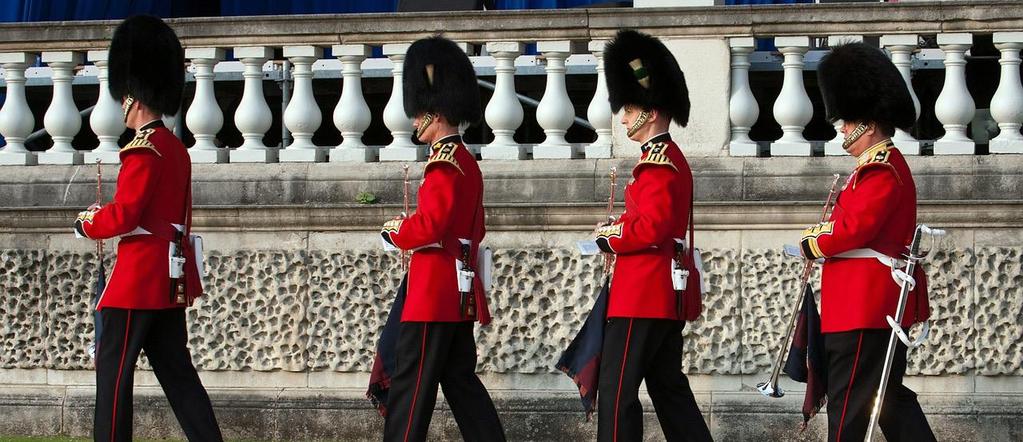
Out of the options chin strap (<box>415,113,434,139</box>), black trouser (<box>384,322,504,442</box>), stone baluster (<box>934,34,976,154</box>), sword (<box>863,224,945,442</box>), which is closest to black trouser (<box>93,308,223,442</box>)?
black trouser (<box>384,322,504,442</box>)

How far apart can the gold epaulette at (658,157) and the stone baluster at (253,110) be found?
222cm

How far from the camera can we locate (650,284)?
6.46 metres

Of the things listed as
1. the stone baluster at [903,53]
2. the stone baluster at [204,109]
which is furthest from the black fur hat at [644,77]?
the stone baluster at [204,109]

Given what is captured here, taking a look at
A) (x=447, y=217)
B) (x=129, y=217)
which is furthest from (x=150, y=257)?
(x=447, y=217)

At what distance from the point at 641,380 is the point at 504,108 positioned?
5.74 ft

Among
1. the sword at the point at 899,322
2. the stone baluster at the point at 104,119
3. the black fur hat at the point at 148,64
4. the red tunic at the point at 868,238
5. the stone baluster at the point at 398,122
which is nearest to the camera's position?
the sword at the point at 899,322

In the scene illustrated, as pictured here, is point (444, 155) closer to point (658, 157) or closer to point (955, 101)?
point (658, 157)

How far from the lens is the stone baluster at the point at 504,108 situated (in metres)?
7.85

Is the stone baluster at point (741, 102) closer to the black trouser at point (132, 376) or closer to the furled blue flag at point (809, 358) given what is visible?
the furled blue flag at point (809, 358)

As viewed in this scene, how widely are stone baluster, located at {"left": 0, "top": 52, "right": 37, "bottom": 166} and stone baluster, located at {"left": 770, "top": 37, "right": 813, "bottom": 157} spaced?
3333 millimetres

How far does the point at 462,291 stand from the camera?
261 inches

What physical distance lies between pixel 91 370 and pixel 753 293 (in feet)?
9.64

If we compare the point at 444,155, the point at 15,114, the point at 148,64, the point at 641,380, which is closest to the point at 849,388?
the point at 641,380

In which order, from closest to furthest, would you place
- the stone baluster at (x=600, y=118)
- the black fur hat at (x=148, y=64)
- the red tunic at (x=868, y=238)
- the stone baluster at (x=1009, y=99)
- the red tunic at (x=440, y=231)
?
the red tunic at (x=868, y=238) < the red tunic at (x=440, y=231) < the black fur hat at (x=148, y=64) < the stone baluster at (x=1009, y=99) < the stone baluster at (x=600, y=118)
